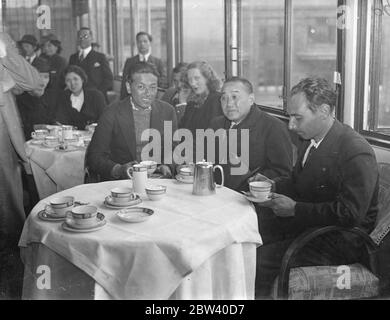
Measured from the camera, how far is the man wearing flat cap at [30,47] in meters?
3.33

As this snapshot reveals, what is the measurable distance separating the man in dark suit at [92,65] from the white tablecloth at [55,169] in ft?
5.17

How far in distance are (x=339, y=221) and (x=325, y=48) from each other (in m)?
1.00

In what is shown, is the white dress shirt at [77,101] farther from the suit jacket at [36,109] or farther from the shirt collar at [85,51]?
the shirt collar at [85,51]

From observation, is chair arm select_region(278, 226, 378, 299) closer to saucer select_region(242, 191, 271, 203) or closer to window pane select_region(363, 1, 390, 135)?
saucer select_region(242, 191, 271, 203)

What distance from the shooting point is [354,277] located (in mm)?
1785

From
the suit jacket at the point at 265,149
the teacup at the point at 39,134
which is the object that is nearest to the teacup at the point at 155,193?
the suit jacket at the point at 265,149

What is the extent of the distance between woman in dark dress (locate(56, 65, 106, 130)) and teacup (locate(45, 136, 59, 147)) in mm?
503

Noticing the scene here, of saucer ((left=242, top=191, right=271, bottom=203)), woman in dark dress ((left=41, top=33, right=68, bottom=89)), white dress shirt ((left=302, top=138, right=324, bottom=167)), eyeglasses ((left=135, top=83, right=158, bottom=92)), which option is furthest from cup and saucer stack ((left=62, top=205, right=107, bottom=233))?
woman in dark dress ((left=41, top=33, right=68, bottom=89))

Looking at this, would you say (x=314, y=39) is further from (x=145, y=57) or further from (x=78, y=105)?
(x=145, y=57)

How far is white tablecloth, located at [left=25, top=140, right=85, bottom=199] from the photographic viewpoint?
2.74m

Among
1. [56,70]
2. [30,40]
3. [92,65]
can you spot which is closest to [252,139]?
→ [30,40]

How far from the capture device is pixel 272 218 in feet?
7.23
